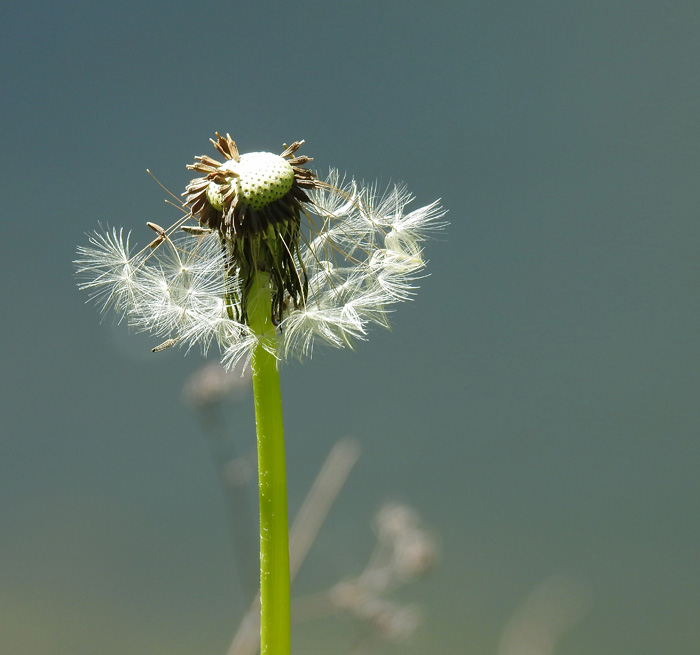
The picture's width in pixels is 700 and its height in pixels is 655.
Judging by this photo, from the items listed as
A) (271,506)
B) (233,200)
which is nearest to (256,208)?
(233,200)

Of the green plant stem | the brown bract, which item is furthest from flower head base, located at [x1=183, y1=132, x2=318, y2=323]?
the green plant stem

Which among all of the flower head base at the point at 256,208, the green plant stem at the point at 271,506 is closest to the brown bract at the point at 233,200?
the flower head base at the point at 256,208

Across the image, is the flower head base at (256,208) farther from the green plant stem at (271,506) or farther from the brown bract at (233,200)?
the green plant stem at (271,506)

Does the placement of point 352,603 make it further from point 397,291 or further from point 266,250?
point 266,250

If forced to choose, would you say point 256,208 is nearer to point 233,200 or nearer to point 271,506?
point 233,200

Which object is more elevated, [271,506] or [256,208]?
[256,208]

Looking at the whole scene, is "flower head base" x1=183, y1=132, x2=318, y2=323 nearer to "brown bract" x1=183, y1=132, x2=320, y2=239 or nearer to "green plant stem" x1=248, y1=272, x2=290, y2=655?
"brown bract" x1=183, y1=132, x2=320, y2=239

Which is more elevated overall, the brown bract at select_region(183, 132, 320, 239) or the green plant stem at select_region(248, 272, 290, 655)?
the brown bract at select_region(183, 132, 320, 239)

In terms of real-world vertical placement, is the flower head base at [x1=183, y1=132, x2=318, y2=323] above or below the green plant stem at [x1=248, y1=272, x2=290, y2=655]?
above

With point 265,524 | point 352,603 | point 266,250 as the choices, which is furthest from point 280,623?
point 266,250
